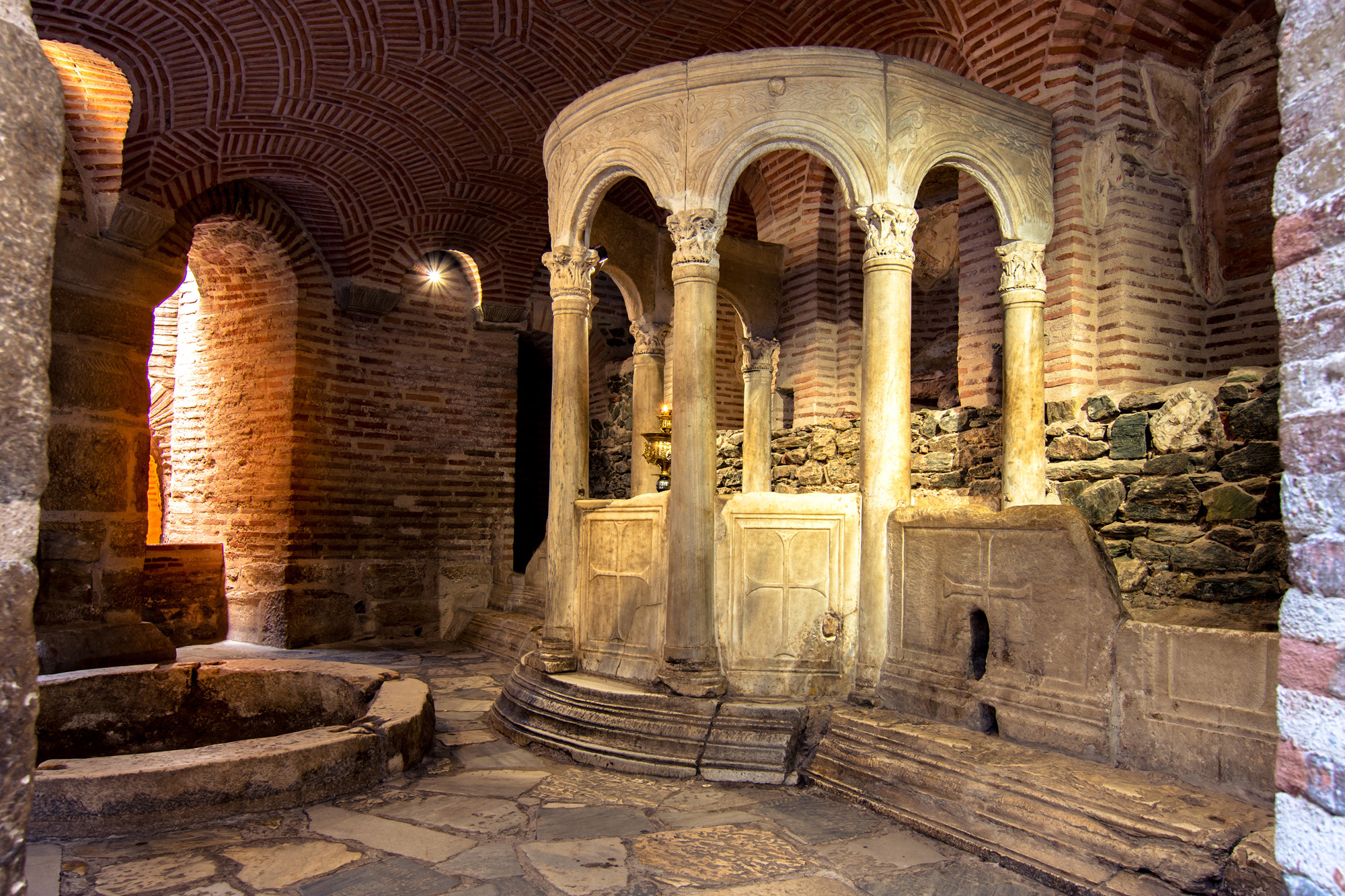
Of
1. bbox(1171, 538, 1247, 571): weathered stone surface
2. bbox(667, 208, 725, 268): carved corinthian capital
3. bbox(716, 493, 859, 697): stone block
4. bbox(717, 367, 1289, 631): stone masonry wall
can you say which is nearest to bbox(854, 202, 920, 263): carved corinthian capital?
bbox(667, 208, 725, 268): carved corinthian capital

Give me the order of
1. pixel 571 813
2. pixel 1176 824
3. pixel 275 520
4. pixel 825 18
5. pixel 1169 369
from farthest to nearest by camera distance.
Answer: pixel 275 520
pixel 825 18
pixel 1169 369
pixel 571 813
pixel 1176 824

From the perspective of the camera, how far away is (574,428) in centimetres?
568

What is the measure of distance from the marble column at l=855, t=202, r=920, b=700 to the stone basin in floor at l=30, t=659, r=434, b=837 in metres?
2.47

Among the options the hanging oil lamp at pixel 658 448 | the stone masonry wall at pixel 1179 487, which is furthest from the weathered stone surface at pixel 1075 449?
the hanging oil lamp at pixel 658 448

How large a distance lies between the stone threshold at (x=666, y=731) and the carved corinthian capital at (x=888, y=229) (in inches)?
97.2

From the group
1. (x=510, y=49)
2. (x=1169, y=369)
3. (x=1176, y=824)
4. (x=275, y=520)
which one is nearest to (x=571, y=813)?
(x=1176, y=824)

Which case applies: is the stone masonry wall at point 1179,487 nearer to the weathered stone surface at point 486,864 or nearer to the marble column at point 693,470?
the marble column at point 693,470

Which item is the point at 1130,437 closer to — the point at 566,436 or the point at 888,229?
the point at 888,229

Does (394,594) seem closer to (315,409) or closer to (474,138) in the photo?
(315,409)

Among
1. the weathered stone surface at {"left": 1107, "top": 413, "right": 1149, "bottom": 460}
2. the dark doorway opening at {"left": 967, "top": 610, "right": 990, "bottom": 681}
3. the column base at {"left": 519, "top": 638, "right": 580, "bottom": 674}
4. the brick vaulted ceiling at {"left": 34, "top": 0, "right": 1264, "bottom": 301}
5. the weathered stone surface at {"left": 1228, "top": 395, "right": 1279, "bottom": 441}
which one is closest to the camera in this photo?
the dark doorway opening at {"left": 967, "top": 610, "right": 990, "bottom": 681}

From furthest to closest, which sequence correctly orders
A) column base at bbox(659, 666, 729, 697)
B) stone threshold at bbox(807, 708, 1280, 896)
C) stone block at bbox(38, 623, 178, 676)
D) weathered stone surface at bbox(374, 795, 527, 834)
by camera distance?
stone block at bbox(38, 623, 178, 676) < column base at bbox(659, 666, 729, 697) < weathered stone surface at bbox(374, 795, 527, 834) < stone threshold at bbox(807, 708, 1280, 896)

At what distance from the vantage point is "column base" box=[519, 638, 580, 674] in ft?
17.4

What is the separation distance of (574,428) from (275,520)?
4348 millimetres

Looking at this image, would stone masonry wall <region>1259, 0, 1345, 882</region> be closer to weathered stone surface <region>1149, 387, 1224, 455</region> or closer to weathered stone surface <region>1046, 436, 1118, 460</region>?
weathered stone surface <region>1149, 387, 1224, 455</region>
